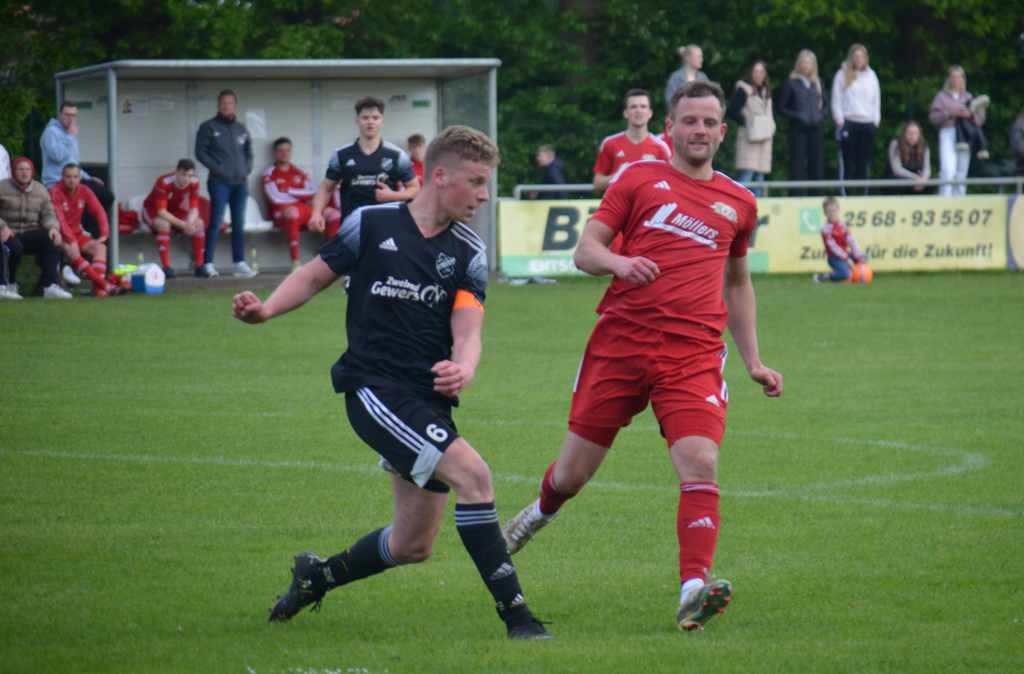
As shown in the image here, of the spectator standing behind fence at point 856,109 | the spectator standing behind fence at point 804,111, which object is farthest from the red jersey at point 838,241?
the spectator standing behind fence at point 856,109

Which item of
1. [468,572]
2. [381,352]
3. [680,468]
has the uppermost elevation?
[381,352]

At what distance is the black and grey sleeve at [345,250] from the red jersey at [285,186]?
48.2 feet

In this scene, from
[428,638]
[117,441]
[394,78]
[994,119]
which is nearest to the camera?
[428,638]

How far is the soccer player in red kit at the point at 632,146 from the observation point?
1239 cm

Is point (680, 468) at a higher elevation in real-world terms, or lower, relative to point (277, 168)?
lower

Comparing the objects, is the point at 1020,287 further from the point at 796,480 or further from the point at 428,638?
the point at 428,638

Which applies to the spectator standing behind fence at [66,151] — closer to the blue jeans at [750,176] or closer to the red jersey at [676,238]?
the blue jeans at [750,176]

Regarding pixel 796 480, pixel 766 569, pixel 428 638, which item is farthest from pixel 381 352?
pixel 796 480

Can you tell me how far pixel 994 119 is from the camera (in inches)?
1259

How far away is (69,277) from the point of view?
17.4 metres

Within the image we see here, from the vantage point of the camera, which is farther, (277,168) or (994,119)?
(994,119)

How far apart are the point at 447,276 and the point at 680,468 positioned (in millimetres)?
1181

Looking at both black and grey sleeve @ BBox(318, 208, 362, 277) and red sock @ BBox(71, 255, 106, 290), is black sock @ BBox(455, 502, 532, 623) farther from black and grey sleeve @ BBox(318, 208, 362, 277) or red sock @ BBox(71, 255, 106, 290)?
red sock @ BBox(71, 255, 106, 290)

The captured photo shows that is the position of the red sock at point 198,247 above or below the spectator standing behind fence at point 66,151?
below
